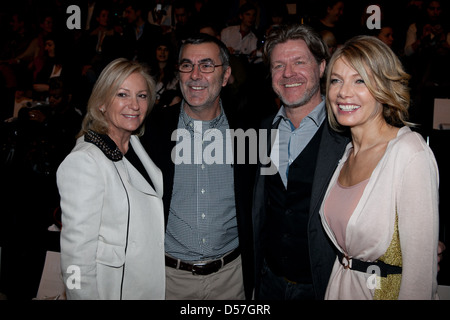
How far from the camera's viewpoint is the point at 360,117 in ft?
5.41

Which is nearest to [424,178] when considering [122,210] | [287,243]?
[287,243]

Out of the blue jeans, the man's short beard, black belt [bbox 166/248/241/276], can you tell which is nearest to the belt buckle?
black belt [bbox 166/248/241/276]

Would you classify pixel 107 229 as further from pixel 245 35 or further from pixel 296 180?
pixel 245 35

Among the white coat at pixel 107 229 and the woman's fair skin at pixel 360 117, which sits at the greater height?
the woman's fair skin at pixel 360 117

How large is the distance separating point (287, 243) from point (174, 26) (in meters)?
5.12

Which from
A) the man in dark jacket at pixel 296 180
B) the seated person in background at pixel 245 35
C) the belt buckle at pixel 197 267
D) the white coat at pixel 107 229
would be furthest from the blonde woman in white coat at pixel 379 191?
the seated person in background at pixel 245 35

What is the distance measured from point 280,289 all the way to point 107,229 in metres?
1.11

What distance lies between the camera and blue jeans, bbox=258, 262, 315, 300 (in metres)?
2.04

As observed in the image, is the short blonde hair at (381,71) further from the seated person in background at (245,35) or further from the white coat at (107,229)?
the seated person in background at (245,35)

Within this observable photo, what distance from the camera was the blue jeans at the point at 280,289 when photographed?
2.04 metres

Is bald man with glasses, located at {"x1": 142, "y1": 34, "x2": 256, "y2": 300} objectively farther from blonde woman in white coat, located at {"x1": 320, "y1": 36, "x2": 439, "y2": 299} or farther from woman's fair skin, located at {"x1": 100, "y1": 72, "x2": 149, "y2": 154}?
blonde woman in white coat, located at {"x1": 320, "y1": 36, "x2": 439, "y2": 299}

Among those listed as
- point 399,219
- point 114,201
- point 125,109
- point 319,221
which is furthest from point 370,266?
point 125,109
